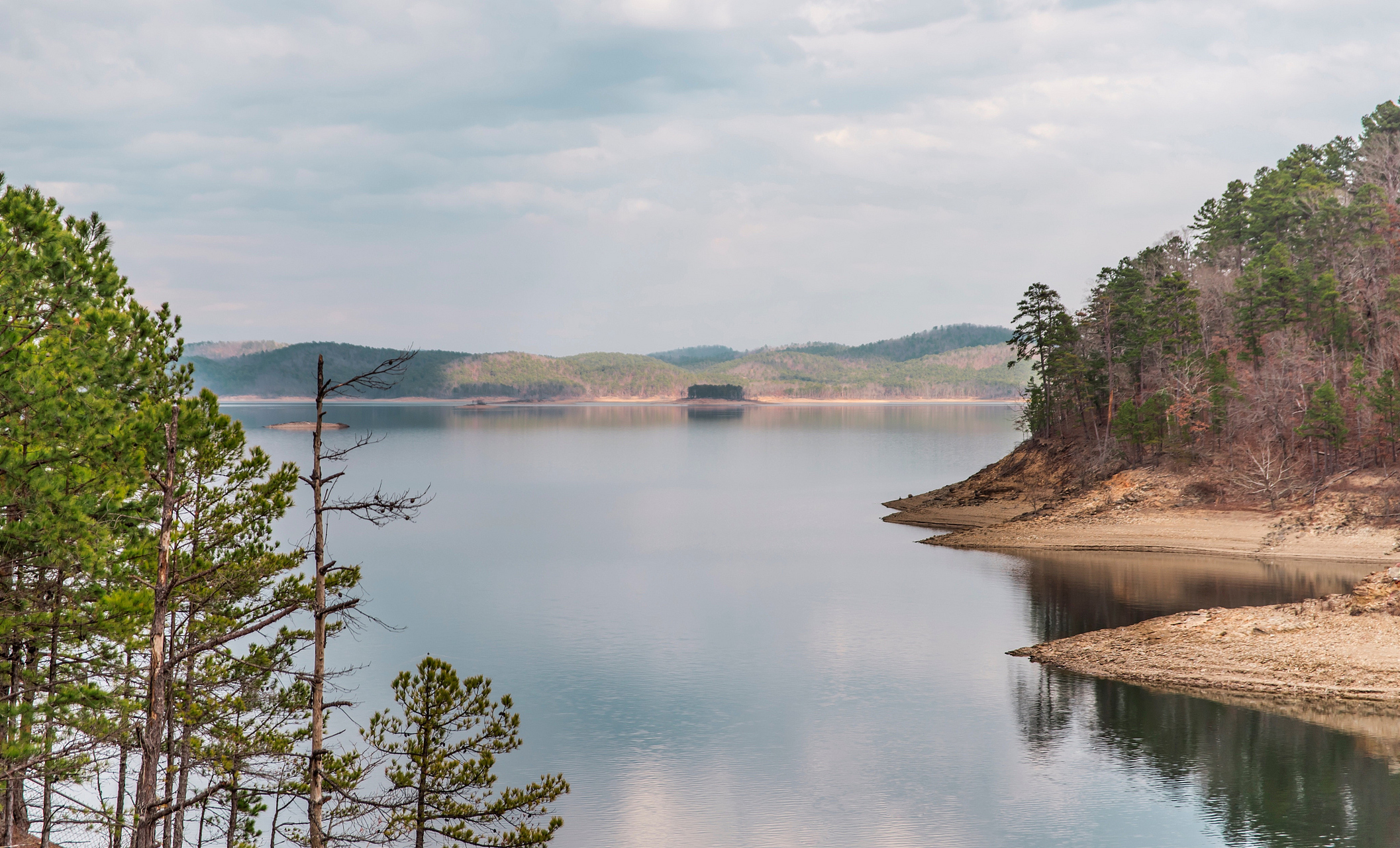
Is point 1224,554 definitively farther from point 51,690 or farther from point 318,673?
point 51,690

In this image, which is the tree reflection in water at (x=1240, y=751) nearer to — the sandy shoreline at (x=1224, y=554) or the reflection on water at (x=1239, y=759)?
the reflection on water at (x=1239, y=759)

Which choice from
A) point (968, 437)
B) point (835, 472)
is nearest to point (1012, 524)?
point (835, 472)

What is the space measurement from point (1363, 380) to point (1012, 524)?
913 inches

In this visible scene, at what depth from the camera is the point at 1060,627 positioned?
42969 mm

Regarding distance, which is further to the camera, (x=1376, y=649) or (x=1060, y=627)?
(x=1060, y=627)

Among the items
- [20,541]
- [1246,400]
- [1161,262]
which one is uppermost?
[1161,262]

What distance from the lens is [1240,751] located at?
2836 cm

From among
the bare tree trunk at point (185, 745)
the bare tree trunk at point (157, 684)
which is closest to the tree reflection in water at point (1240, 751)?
the bare tree trunk at point (185, 745)

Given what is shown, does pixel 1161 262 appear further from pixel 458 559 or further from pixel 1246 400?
pixel 458 559

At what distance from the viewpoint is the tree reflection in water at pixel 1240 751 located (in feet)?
79.7

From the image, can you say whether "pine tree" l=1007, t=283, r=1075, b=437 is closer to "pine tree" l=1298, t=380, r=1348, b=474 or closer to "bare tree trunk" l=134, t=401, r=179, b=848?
"pine tree" l=1298, t=380, r=1348, b=474

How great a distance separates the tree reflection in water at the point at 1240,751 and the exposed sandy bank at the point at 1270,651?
38.1 inches

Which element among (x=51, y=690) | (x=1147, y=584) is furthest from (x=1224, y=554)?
(x=51, y=690)

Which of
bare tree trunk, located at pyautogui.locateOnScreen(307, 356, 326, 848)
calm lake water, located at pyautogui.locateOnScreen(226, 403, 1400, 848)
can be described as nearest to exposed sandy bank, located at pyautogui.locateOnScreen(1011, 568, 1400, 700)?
calm lake water, located at pyautogui.locateOnScreen(226, 403, 1400, 848)
